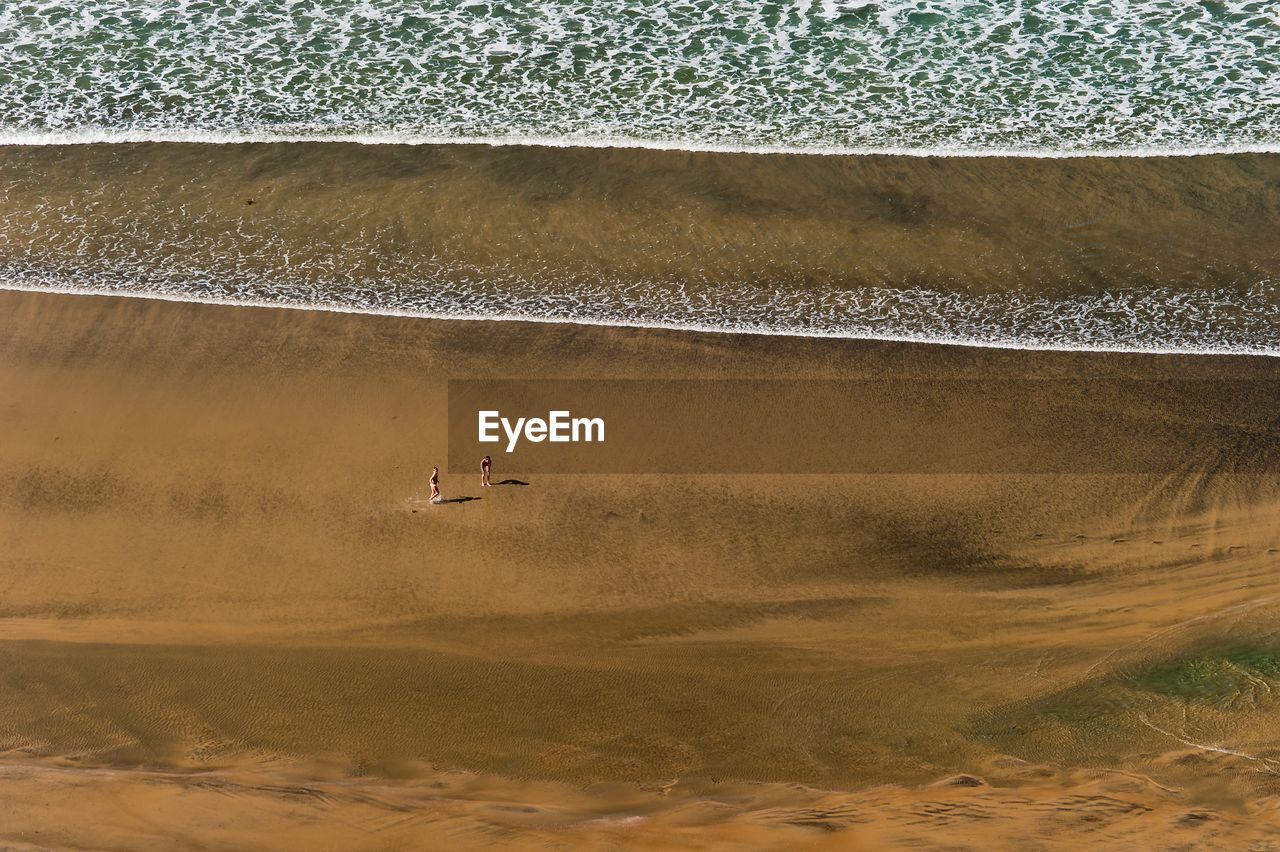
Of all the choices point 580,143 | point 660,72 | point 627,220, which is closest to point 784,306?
point 627,220

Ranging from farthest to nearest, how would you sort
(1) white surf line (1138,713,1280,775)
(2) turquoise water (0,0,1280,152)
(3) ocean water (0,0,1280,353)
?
1. (2) turquoise water (0,0,1280,152)
2. (3) ocean water (0,0,1280,353)
3. (1) white surf line (1138,713,1280,775)

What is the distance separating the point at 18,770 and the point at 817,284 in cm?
1022

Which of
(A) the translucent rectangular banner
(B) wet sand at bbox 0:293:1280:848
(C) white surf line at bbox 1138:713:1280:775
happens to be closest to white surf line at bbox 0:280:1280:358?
(B) wet sand at bbox 0:293:1280:848

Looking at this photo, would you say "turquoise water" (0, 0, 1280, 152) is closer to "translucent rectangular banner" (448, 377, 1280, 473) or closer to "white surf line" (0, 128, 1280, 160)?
"white surf line" (0, 128, 1280, 160)

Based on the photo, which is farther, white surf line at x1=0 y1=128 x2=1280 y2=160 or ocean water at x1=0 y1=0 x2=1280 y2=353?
white surf line at x1=0 y1=128 x2=1280 y2=160

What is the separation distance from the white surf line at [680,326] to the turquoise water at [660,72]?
4328 millimetres

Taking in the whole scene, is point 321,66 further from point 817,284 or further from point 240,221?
point 817,284

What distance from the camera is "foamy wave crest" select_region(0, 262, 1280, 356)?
14234 mm

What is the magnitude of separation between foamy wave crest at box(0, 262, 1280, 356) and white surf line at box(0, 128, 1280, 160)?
11.3 ft

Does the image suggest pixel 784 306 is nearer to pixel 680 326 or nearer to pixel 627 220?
pixel 680 326

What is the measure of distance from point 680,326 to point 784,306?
1.38 meters

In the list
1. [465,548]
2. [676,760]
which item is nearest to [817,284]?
[465,548]

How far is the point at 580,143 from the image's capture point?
704 inches

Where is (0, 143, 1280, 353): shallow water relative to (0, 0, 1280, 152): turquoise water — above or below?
below
